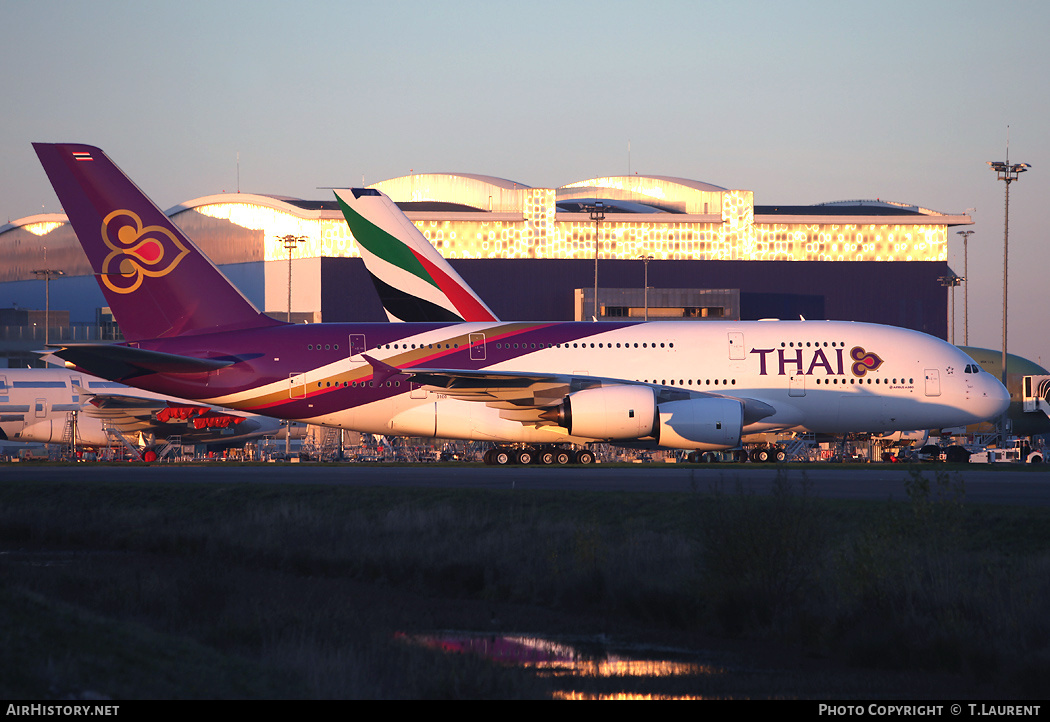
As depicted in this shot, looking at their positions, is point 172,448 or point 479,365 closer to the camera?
point 479,365

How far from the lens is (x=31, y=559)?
67.2 ft

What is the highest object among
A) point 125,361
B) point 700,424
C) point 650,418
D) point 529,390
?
point 125,361

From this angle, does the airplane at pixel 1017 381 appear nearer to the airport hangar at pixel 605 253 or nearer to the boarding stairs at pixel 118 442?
the airport hangar at pixel 605 253

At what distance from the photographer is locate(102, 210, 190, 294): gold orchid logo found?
33.4 meters

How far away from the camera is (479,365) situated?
Answer: 33.9 m

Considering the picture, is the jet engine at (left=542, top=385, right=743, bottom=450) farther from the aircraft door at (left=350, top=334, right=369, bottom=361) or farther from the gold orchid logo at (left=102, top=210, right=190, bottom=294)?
the gold orchid logo at (left=102, top=210, right=190, bottom=294)

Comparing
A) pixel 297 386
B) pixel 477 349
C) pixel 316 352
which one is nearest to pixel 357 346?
pixel 316 352

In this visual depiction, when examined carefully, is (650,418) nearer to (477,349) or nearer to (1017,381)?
(477,349)

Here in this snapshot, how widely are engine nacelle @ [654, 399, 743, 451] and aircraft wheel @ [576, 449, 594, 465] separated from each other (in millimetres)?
3352

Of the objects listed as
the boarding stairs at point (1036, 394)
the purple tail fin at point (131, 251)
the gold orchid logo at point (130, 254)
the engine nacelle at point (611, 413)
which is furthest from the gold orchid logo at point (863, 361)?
the gold orchid logo at point (130, 254)

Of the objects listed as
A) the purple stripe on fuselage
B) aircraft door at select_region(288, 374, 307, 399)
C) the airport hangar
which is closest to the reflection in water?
the purple stripe on fuselage

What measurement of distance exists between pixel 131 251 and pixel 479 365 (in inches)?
434
